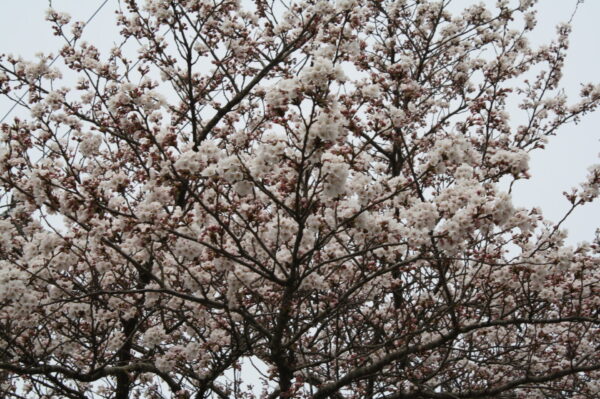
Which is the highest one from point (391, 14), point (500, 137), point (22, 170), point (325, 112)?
point (391, 14)

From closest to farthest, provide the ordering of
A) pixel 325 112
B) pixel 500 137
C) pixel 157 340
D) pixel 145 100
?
pixel 325 112, pixel 145 100, pixel 157 340, pixel 500 137

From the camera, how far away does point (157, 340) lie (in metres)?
5.90

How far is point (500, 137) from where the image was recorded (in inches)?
333

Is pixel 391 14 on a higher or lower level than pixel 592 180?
higher

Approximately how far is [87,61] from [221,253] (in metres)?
3.75

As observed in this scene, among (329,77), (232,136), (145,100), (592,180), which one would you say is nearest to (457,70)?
(232,136)

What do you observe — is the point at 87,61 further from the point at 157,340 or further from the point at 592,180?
the point at 592,180

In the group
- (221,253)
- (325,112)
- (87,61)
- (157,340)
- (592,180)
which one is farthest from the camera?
(87,61)

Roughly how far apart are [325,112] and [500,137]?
5.69 metres

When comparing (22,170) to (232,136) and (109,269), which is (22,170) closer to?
(109,269)

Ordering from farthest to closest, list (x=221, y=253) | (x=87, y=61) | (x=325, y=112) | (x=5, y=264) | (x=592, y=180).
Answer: (x=87, y=61)
(x=5, y=264)
(x=592, y=180)
(x=221, y=253)
(x=325, y=112)

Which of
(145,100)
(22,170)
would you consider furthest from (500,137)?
(22,170)

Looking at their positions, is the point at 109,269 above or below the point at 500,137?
below

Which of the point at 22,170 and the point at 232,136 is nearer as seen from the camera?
the point at 22,170
